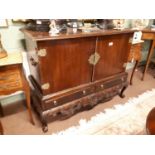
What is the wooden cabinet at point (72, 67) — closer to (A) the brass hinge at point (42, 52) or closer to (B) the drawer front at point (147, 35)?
(A) the brass hinge at point (42, 52)

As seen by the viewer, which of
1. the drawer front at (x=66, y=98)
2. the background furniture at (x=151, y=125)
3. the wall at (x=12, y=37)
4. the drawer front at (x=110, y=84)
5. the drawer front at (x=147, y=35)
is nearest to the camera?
the background furniture at (x=151, y=125)

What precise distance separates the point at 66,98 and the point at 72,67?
33 cm

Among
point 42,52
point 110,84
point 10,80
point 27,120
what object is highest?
point 42,52

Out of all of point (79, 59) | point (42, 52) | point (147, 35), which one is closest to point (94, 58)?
point (79, 59)

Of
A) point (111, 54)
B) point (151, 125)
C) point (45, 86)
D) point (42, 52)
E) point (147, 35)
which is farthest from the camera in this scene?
point (147, 35)

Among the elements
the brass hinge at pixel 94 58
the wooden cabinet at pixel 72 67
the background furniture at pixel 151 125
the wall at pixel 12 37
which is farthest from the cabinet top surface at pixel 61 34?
the background furniture at pixel 151 125

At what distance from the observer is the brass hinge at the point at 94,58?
1.44 m

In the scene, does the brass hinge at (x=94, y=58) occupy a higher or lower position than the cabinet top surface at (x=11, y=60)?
lower

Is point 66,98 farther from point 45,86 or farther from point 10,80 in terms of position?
point 10,80

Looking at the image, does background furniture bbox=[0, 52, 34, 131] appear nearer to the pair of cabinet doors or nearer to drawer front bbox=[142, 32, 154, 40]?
the pair of cabinet doors

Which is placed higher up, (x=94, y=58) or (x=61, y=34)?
(x=61, y=34)

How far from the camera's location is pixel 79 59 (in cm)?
138

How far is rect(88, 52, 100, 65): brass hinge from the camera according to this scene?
4.72ft
